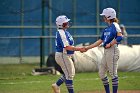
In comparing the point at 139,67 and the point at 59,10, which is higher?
the point at 59,10

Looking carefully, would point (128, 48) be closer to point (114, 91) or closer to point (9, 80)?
point (9, 80)

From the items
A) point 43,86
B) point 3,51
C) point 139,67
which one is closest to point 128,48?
point 139,67

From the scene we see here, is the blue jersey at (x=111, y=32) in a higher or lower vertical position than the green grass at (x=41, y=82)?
higher

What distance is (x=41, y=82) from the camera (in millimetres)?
13156

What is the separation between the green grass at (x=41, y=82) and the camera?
11688 mm

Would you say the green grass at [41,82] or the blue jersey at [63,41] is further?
the green grass at [41,82]

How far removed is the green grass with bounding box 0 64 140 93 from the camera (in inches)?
460

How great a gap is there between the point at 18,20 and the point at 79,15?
9.40 ft

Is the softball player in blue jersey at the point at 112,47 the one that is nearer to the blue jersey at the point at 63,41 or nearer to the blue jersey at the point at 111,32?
the blue jersey at the point at 111,32

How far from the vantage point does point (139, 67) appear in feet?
54.5

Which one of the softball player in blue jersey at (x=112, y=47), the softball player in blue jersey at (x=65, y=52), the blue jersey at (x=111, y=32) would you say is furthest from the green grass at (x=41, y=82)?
the blue jersey at (x=111, y=32)

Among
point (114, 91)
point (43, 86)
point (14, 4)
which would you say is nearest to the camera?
point (114, 91)

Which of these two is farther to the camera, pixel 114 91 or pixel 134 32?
pixel 134 32

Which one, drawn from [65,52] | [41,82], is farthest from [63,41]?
[41,82]
